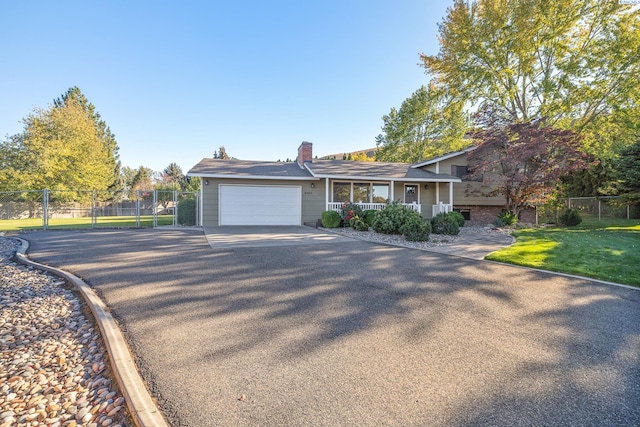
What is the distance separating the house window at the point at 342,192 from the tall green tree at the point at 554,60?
1128 centimetres

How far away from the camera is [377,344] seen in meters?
3.07

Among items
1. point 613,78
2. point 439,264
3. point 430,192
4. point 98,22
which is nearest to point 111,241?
point 98,22

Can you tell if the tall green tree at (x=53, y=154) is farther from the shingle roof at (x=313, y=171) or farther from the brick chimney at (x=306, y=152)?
the brick chimney at (x=306, y=152)

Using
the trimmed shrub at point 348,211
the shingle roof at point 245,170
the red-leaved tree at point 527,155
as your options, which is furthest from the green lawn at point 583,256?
the shingle roof at point 245,170

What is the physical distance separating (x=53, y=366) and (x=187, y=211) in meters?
14.1

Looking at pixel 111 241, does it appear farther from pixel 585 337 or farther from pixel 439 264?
pixel 585 337

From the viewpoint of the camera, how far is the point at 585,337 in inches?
130

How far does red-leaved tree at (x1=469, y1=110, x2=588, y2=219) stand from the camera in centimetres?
1305

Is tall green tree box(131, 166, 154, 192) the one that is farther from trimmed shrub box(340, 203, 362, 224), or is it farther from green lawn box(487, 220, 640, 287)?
green lawn box(487, 220, 640, 287)

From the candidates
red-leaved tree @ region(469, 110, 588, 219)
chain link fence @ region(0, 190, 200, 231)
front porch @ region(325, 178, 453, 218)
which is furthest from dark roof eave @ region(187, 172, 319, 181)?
red-leaved tree @ region(469, 110, 588, 219)

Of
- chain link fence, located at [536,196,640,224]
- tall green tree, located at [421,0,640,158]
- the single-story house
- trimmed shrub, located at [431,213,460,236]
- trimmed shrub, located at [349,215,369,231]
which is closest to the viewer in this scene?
trimmed shrub, located at [431,213,460,236]

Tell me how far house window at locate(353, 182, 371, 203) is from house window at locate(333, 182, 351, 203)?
1.20 feet

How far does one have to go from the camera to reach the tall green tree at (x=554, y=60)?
16.4 metres

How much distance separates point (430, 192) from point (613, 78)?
1179cm
